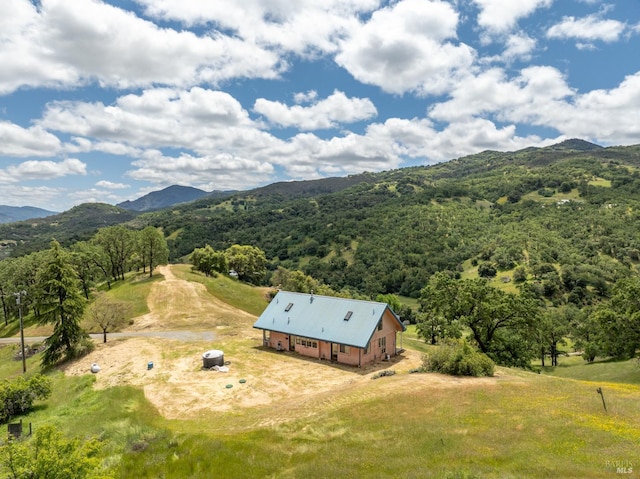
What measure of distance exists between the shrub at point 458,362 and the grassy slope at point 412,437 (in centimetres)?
360

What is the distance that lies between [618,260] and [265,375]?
179m

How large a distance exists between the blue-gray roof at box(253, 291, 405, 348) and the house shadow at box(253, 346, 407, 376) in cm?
291

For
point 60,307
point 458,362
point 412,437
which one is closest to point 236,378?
point 458,362

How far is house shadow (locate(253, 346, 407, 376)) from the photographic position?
1604 inches

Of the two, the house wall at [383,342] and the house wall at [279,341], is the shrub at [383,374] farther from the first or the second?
the house wall at [279,341]

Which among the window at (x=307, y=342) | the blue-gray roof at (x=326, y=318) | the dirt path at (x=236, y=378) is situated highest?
the blue-gray roof at (x=326, y=318)

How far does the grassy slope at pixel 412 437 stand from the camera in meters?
17.3

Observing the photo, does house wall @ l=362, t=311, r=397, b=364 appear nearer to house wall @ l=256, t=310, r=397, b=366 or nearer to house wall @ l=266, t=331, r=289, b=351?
house wall @ l=256, t=310, r=397, b=366

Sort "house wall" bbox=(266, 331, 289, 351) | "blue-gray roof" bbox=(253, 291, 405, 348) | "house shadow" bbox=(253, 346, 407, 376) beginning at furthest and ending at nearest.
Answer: "house wall" bbox=(266, 331, 289, 351) → "blue-gray roof" bbox=(253, 291, 405, 348) → "house shadow" bbox=(253, 346, 407, 376)

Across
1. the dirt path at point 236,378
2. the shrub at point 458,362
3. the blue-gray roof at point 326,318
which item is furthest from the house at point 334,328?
the shrub at point 458,362

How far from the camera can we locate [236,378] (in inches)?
1533

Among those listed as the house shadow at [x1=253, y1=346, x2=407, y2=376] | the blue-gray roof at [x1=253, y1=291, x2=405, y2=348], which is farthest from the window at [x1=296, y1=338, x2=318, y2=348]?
the house shadow at [x1=253, y1=346, x2=407, y2=376]

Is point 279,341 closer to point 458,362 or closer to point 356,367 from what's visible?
point 356,367

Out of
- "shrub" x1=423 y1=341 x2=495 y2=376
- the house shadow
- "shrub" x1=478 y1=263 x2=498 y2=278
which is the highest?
"shrub" x1=423 y1=341 x2=495 y2=376
